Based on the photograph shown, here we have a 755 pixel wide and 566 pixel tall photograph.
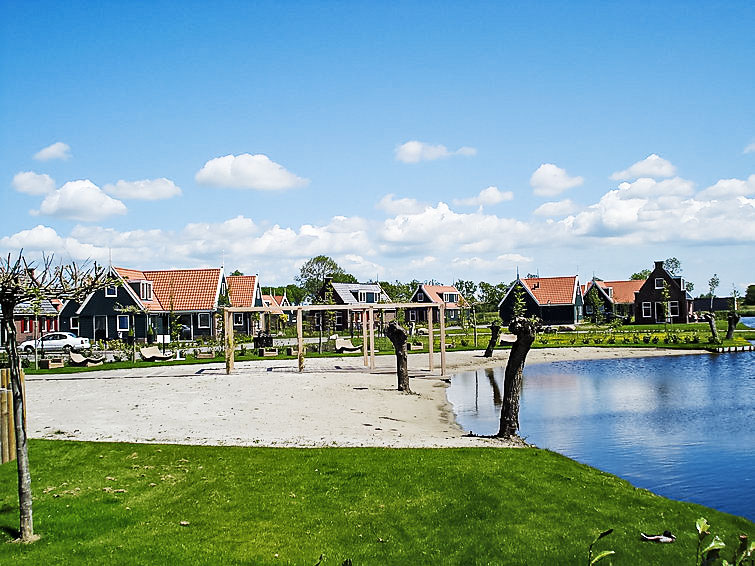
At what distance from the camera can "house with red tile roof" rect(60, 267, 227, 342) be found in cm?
5019

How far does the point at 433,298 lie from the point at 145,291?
1570 inches

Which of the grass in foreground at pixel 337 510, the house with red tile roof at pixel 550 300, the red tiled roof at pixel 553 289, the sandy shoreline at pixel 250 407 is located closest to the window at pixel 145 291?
the sandy shoreline at pixel 250 407

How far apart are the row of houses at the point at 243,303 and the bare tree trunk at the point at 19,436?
22.4m

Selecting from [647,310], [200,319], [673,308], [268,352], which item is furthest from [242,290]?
[673,308]

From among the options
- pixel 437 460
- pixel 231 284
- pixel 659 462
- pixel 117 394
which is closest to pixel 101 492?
pixel 437 460

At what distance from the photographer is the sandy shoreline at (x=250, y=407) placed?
582 inches

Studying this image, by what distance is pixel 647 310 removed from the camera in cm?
7550

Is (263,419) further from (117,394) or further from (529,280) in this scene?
(529,280)

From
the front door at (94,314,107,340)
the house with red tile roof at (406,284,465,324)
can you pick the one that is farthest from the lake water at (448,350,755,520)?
the house with red tile roof at (406,284,465,324)

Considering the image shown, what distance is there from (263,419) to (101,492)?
6.84m

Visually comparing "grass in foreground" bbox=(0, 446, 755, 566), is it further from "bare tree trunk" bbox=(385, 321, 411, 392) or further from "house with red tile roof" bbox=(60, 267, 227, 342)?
"house with red tile roof" bbox=(60, 267, 227, 342)

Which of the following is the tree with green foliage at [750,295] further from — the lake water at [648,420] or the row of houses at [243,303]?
the lake water at [648,420]

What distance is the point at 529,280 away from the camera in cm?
7281

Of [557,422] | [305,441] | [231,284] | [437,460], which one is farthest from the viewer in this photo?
[231,284]
